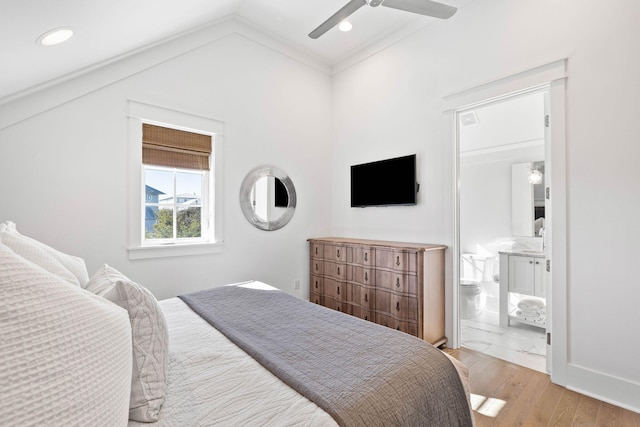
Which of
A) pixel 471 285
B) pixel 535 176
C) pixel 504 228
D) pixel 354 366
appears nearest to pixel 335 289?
pixel 471 285

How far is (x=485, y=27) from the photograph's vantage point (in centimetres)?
277

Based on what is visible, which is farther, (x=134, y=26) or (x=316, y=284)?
(x=316, y=284)

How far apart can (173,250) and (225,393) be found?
221 cm

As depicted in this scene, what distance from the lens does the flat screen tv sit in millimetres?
3289

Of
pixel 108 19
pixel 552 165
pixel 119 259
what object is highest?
pixel 108 19

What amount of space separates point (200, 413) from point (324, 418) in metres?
0.39

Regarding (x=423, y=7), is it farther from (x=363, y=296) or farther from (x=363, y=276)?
(x=363, y=296)

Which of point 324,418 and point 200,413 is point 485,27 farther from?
point 200,413

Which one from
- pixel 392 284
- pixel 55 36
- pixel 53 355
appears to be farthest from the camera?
pixel 392 284

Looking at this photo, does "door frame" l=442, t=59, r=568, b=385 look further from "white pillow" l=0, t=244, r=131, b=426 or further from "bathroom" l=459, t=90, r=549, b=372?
"white pillow" l=0, t=244, r=131, b=426

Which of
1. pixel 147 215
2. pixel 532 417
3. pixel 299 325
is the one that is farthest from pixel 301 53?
pixel 532 417

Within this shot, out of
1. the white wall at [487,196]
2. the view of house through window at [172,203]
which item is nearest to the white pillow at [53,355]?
the view of house through window at [172,203]

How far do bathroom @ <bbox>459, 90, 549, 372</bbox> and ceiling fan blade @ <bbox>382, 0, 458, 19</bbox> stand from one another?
1.54 metres

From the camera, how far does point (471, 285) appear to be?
385cm
